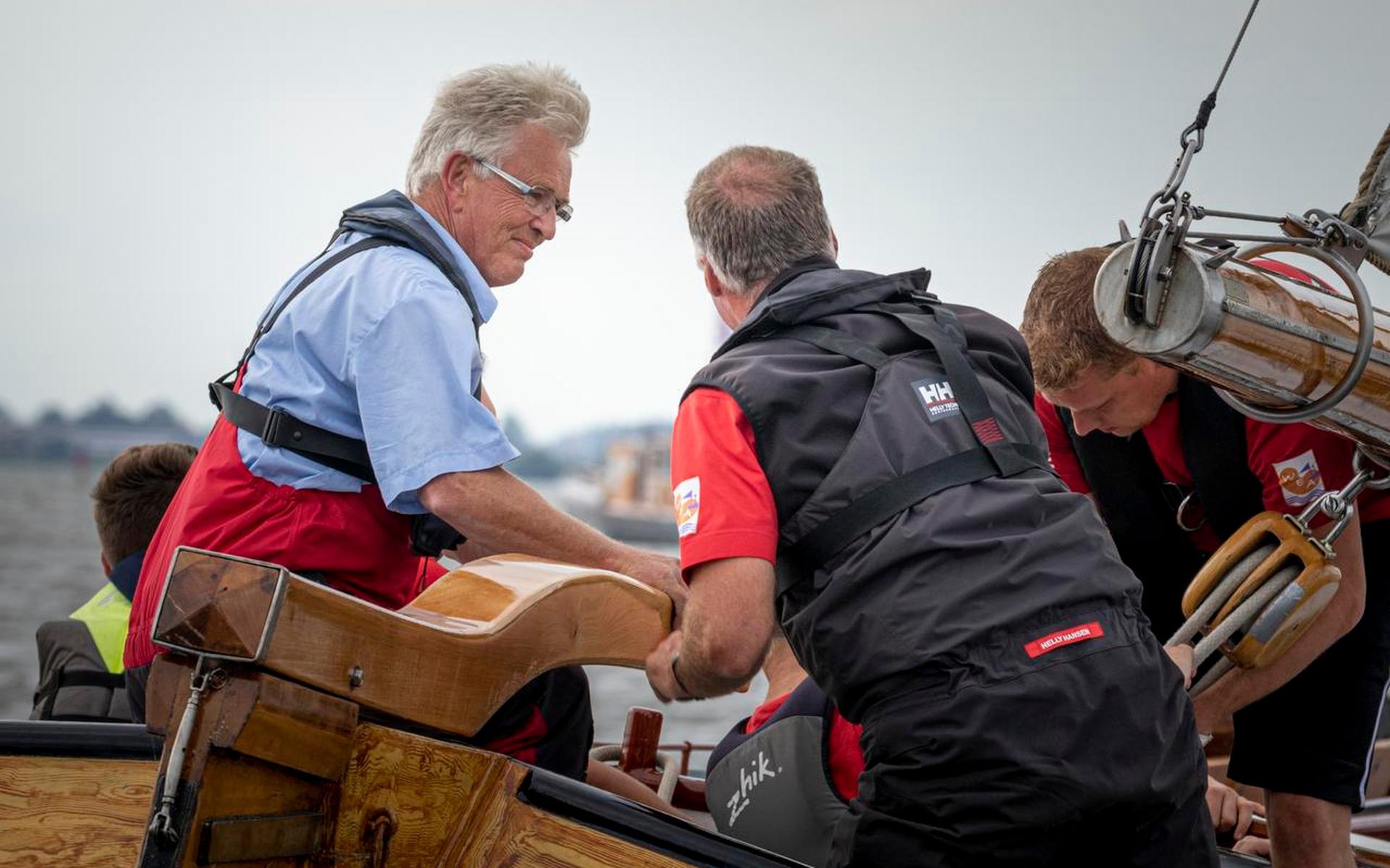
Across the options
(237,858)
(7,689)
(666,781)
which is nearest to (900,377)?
(237,858)

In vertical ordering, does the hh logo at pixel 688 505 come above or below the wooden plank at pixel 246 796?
above

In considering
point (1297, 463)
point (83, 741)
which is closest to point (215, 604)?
point (83, 741)

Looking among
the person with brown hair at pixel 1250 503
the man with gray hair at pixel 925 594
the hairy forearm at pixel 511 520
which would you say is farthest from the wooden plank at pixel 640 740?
the person with brown hair at pixel 1250 503

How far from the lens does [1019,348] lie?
8.23ft

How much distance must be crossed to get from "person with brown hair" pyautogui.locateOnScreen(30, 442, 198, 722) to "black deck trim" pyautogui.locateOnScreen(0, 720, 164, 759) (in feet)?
4.68

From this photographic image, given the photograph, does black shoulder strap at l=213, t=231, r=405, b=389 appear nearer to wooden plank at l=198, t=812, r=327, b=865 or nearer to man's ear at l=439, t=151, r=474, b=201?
man's ear at l=439, t=151, r=474, b=201

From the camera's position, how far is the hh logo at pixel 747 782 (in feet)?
8.96

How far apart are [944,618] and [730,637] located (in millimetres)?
354

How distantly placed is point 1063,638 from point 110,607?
295 cm

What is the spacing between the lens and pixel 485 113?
3037 millimetres

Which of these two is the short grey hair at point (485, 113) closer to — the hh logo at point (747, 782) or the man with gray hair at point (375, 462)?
the man with gray hair at point (375, 462)

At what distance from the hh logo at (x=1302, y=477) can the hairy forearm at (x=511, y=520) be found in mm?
1701

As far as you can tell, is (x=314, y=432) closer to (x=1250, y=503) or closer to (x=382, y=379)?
(x=382, y=379)

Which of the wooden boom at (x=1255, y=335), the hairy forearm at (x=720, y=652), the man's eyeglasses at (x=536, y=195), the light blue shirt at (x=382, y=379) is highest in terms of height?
the man's eyeglasses at (x=536, y=195)
